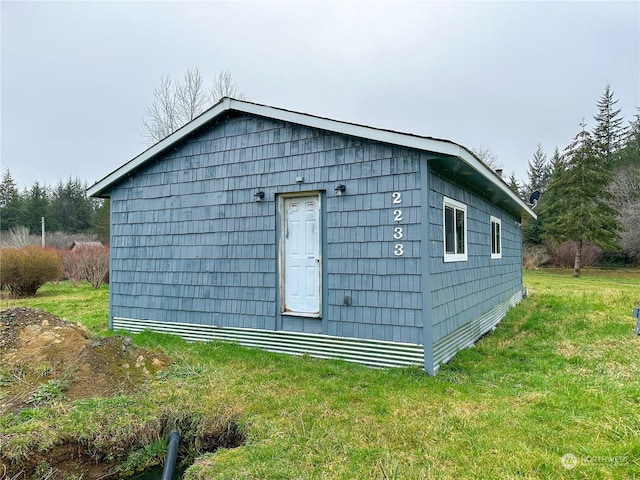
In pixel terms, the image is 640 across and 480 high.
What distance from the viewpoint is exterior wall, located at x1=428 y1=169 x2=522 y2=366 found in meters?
4.98

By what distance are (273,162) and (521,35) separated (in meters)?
10.7

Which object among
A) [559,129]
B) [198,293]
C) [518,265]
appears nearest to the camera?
[198,293]

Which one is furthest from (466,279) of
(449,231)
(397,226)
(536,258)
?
(536,258)

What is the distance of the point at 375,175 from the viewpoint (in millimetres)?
5051

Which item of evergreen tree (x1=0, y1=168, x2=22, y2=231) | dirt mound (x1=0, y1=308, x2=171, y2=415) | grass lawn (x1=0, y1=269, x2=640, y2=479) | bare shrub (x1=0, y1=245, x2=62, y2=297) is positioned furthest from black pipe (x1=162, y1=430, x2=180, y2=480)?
evergreen tree (x1=0, y1=168, x2=22, y2=231)

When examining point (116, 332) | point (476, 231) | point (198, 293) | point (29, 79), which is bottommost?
point (116, 332)

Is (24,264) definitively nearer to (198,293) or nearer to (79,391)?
(198,293)

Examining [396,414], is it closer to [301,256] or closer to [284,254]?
[301,256]

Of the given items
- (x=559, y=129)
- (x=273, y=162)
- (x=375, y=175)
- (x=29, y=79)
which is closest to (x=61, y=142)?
(x=29, y=79)

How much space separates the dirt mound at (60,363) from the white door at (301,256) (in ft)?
6.25

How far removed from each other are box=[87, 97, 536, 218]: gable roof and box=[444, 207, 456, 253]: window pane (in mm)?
628

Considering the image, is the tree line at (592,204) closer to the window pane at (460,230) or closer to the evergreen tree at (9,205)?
the window pane at (460,230)

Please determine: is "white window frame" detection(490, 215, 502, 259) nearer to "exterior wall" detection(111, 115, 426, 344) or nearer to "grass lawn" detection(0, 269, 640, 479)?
"grass lawn" detection(0, 269, 640, 479)

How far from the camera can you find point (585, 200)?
22.1 m
